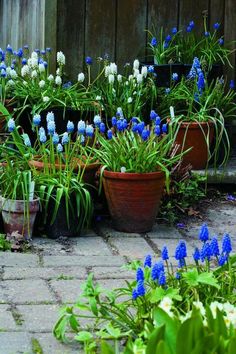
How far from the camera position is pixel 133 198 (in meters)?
5.90

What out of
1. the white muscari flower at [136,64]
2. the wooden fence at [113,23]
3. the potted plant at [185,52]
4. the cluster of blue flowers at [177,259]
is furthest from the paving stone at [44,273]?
the wooden fence at [113,23]

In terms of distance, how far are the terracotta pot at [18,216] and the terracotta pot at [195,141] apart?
1368 millimetres

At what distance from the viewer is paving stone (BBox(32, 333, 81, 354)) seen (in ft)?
13.1

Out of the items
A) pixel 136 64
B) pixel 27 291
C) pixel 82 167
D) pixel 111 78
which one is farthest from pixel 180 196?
pixel 27 291

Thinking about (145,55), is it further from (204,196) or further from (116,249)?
(116,249)

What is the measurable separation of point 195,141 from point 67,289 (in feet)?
7.29

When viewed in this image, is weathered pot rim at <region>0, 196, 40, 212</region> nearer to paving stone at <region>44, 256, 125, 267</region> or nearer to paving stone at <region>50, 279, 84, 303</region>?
paving stone at <region>44, 256, 125, 267</region>

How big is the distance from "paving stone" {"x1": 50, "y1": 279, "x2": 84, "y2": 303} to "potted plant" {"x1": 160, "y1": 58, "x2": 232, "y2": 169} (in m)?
1.94

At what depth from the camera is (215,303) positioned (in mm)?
3775

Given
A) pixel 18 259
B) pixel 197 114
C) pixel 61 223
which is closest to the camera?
pixel 18 259

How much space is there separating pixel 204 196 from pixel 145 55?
134cm

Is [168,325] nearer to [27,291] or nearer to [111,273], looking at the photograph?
[27,291]

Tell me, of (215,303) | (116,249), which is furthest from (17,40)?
(215,303)

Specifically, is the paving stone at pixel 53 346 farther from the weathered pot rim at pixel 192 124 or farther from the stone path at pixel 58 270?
the weathered pot rim at pixel 192 124
